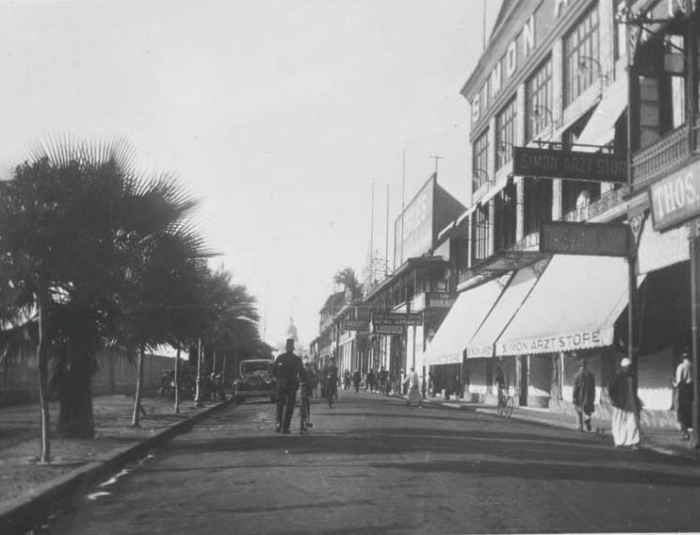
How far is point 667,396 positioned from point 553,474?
11.3 m

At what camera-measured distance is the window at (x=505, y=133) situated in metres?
33.9

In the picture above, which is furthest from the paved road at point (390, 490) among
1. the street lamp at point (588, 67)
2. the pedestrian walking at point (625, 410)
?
the street lamp at point (588, 67)

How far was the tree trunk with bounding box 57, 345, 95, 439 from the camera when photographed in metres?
13.2

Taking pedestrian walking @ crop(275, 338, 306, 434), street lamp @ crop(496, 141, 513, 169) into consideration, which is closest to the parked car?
street lamp @ crop(496, 141, 513, 169)

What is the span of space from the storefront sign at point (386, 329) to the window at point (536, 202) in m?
15.7

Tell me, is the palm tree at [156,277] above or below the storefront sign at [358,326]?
below

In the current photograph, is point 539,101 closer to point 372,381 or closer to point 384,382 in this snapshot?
point 384,382

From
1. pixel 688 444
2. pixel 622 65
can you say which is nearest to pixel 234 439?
pixel 688 444

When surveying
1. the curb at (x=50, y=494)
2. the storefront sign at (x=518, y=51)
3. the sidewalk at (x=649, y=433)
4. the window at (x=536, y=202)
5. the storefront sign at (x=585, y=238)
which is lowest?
the curb at (x=50, y=494)

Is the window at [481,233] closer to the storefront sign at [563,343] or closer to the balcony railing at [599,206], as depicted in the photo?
the balcony railing at [599,206]

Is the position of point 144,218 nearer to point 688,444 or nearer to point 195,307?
point 195,307

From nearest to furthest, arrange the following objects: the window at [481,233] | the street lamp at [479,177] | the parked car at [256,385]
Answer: the parked car at [256,385], the window at [481,233], the street lamp at [479,177]

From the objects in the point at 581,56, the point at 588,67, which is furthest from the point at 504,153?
the point at 588,67

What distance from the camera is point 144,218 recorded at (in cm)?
1235
